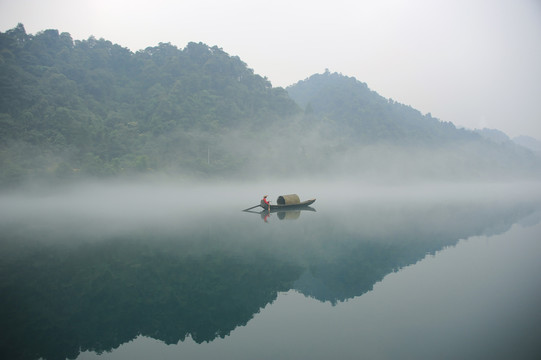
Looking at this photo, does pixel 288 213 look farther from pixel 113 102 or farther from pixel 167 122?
pixel 113 102

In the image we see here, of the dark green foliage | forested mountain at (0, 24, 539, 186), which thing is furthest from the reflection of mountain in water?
forested mountain at (0, 24, 539, 186)

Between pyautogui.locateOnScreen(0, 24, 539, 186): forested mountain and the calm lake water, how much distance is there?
34.6 meters

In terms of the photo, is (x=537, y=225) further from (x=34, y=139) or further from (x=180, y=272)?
(x=34, y=139)

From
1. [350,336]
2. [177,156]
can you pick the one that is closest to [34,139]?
[177,156]

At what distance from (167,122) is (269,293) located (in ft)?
189

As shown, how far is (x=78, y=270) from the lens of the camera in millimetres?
11305

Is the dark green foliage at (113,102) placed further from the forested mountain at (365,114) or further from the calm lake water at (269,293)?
the calm lake water at (269,293)

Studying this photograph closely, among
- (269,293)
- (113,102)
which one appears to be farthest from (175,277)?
(113,102)

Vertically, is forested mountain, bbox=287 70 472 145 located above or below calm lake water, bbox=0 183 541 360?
above

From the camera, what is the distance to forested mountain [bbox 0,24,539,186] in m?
47.0

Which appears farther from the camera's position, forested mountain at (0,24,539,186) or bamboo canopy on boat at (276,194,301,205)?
forested mountain at (0,24,539,186)

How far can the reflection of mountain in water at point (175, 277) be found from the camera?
726cm

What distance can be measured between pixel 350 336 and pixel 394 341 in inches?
36.6

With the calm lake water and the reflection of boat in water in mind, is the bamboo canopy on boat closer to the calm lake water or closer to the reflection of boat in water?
the reflection of boat in water
